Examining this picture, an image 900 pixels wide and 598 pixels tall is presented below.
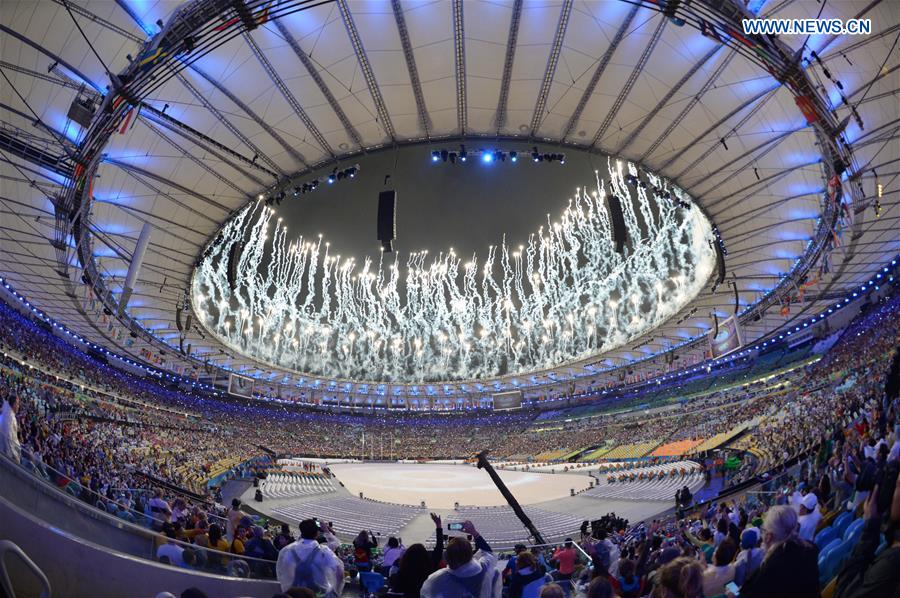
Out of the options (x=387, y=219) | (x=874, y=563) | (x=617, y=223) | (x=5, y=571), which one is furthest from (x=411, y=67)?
(x=874, y=563)

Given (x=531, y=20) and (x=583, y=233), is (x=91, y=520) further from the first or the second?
(x=583, y=233)

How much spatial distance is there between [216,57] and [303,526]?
16.7 meters

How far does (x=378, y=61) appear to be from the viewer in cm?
1728

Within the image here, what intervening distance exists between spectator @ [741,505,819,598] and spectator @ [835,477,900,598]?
0.17m

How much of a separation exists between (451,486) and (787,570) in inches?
1428

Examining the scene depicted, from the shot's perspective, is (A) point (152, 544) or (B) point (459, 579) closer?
(B) point (459, 579)

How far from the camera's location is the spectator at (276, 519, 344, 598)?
413 centimetres

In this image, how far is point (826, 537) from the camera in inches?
211

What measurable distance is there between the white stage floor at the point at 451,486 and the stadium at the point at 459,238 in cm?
52

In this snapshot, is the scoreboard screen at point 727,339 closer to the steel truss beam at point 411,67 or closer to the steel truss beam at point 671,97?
the steel truss beam at point 671,97

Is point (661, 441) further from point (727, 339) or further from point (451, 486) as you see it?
point (451, 486)

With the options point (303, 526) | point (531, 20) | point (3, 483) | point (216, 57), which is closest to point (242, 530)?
point (3, 483)

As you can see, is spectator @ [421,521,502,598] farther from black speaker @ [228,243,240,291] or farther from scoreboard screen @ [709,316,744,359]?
scoreboard screen @ [709,316,744,359]

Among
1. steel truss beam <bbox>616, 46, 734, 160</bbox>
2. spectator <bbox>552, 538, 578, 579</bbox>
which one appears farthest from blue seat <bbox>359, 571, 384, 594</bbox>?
steel truss beam <bbox>616, 46, 734, 160</bbox>
